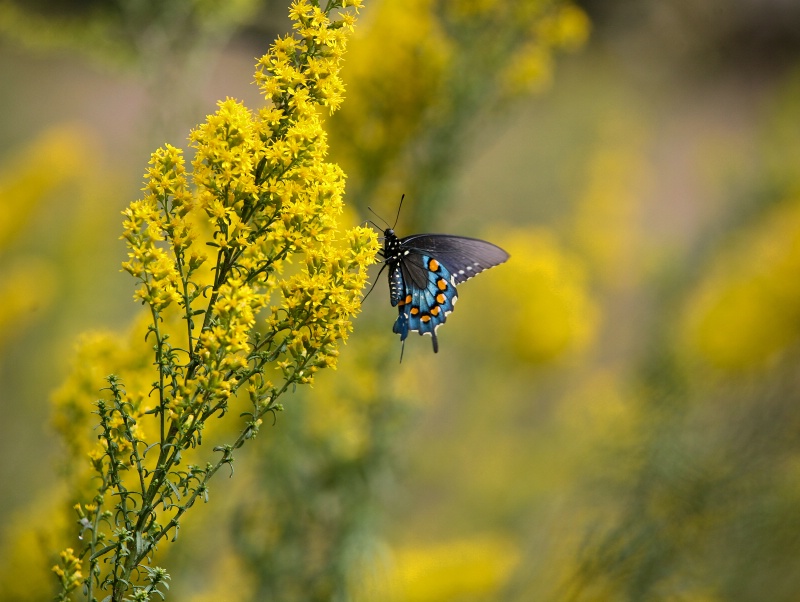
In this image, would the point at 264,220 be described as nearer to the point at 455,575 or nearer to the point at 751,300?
the point at 455,575

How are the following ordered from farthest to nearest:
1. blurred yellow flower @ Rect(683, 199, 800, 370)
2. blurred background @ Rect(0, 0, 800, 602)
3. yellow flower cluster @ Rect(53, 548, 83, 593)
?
blurred yellow flower @ Rect(683, 199, 800, 370) < blurred background @ Rect(0, 0, 800, 602) < yellow flower cluster @ Rect(53, 548, 83, 593)

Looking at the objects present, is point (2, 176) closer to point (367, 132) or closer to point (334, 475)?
point (367, 132)

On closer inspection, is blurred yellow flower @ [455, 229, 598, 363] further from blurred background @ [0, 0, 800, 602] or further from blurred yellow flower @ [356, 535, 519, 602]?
blurred yellow flower @ [356, 535, 519, 602]

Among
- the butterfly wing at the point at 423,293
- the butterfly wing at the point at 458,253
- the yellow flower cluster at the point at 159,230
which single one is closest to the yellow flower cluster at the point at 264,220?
the yellow flower cluster at the point at 159,230

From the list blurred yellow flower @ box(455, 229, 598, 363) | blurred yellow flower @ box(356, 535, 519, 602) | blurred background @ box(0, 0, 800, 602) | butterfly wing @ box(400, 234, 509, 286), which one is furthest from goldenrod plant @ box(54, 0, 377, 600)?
blurred yellow flower @ box(455, 229, 598, 363)

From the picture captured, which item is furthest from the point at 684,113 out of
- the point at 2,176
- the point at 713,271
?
the point at 2,176

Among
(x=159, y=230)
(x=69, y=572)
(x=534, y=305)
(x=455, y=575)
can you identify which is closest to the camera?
(x=69, y=572)

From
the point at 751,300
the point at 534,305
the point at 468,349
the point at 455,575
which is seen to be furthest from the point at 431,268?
the point at 468,349
